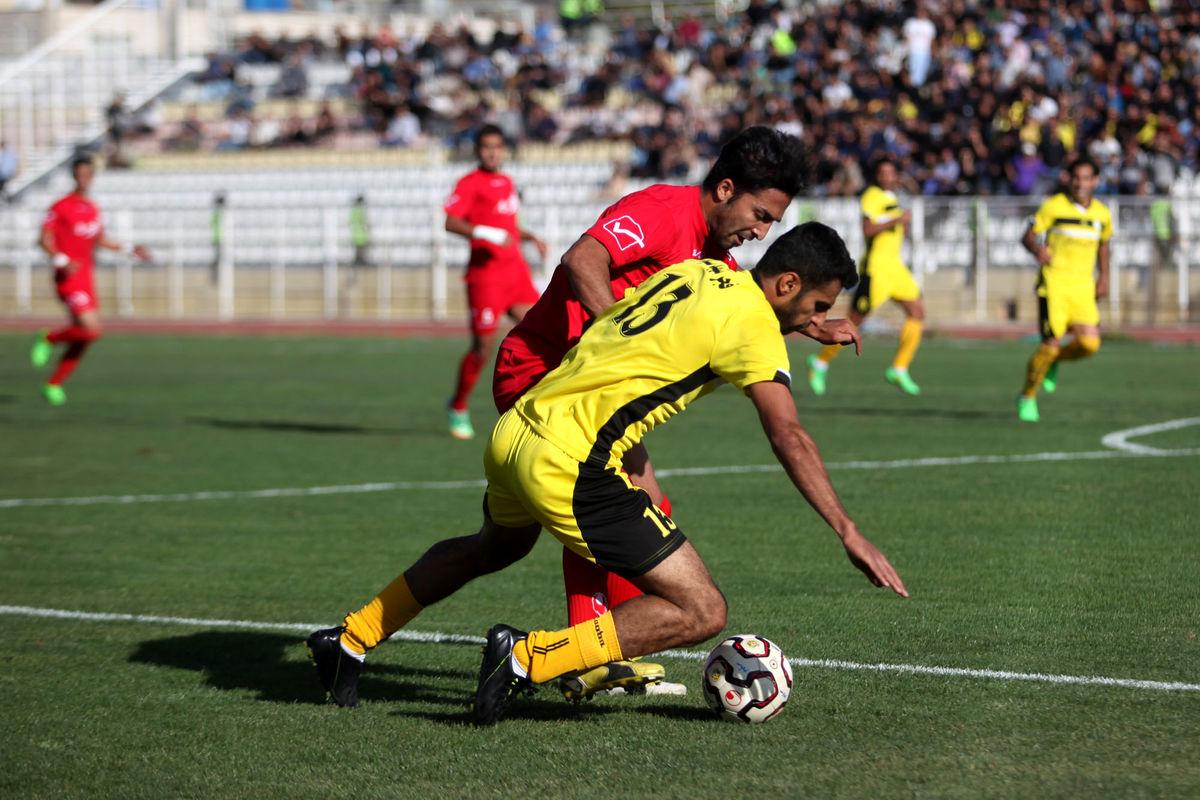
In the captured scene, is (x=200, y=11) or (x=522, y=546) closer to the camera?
(x=522, y=546)

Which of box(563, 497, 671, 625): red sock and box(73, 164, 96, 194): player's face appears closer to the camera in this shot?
box(563, 497, 671, 625): red sock

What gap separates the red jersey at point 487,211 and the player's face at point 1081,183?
5.05m

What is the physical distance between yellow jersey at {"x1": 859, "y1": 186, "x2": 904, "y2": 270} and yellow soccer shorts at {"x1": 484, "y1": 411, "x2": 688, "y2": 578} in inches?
472

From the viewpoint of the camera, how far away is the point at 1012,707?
4.80m

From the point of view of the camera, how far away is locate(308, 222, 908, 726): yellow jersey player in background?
14.7 feet

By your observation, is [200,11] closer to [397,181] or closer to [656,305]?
[397,181]

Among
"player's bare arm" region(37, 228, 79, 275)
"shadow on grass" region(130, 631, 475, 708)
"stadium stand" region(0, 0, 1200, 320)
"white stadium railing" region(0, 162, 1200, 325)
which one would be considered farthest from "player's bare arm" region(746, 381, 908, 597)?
"stadium stand" region(0, 0, 1200, 320)

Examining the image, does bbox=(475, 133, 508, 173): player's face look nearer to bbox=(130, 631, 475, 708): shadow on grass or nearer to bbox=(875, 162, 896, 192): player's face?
bbox=(875, 162, 896, 192): player's face

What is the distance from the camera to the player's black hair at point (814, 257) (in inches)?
177

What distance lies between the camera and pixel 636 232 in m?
5.40

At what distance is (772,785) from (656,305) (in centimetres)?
146

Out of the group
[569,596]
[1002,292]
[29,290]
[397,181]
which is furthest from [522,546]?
[29,290]

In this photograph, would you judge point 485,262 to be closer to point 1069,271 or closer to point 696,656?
point 1069,271

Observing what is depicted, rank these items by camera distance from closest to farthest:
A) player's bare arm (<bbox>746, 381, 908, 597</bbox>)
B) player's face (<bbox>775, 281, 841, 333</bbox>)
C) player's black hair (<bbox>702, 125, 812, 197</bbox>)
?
1. player's bare arm (<bbox>746, 381, 908, 597</bbox>)
2. player's face (<bbox>775, 281, 841, 333</bbox>)
3. player's black hair (<bbox>702, 125, 812, 197</bbox>)
